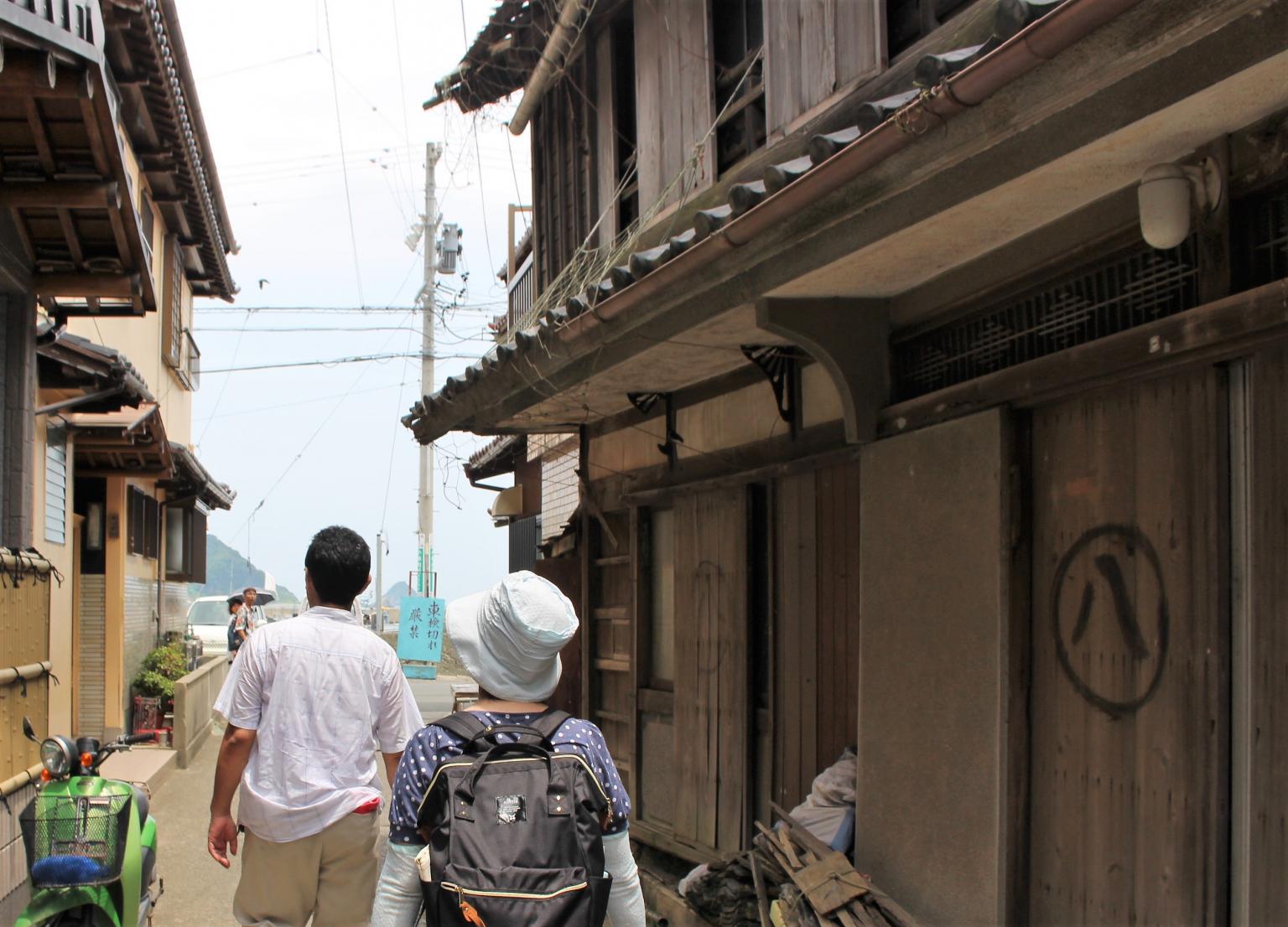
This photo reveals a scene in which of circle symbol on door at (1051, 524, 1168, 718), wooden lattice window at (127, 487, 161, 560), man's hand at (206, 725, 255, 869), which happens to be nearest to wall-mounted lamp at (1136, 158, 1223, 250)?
circle symbol on door at (1051, 524, 1168, 718)

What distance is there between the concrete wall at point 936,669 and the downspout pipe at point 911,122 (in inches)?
50.9

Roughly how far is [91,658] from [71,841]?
1003cm

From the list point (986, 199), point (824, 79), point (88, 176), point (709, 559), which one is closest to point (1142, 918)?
point (986, 199)

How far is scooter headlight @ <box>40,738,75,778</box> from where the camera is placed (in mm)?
5162

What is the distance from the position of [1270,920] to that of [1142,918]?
0.70 metres

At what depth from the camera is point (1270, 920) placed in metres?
3.54

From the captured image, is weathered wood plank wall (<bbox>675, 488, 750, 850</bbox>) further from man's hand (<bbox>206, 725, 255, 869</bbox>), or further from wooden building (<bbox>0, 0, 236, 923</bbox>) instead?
wooden building (<bbox>0, 0, 236, 923</bbox>)

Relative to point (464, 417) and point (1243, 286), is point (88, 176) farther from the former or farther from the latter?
point (1243, 286)

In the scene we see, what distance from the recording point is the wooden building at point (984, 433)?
364cm

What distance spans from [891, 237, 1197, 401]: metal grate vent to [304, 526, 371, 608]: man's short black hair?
2.79 m

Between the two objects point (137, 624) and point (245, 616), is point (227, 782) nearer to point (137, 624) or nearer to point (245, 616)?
point (137, 624)

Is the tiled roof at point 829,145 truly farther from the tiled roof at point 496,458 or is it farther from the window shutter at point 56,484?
the tiled roof at point 496,458

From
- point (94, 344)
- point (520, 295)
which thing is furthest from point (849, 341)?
point (520, 295)

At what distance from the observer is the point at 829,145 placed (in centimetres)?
423
